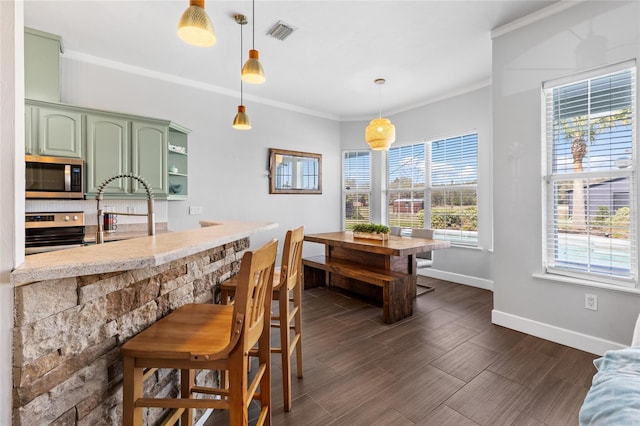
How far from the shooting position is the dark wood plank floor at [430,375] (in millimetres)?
1762

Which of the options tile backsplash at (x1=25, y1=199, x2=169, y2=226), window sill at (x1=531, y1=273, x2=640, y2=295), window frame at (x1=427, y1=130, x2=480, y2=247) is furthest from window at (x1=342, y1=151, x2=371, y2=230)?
window sill at (x1=531, y1=273, x2=640, y2=295)

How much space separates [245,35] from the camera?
3.08 metres

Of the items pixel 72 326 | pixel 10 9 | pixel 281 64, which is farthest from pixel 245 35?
pixel 72 326

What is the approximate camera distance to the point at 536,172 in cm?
275

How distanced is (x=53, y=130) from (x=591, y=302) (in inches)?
205

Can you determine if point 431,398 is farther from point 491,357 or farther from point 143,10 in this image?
point 143,10

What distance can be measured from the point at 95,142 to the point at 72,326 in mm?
3061

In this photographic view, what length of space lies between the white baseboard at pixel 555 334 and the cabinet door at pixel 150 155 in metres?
4.04

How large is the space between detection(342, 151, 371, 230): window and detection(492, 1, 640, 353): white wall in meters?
3.05

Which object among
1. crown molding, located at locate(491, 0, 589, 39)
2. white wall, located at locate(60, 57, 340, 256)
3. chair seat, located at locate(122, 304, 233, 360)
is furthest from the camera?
white wall, located at locate(60, 57, 340, 256)

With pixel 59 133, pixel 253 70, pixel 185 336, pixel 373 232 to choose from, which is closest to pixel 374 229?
pixel 373 232

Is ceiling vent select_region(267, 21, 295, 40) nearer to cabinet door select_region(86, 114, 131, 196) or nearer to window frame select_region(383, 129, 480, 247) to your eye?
cabinet door select_region(86, 114, 131, 196)

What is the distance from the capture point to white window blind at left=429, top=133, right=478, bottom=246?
4531 millimetres

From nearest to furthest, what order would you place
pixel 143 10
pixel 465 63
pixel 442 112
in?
pixel 143 10 < pixel 465 63 < pixel 442 112
